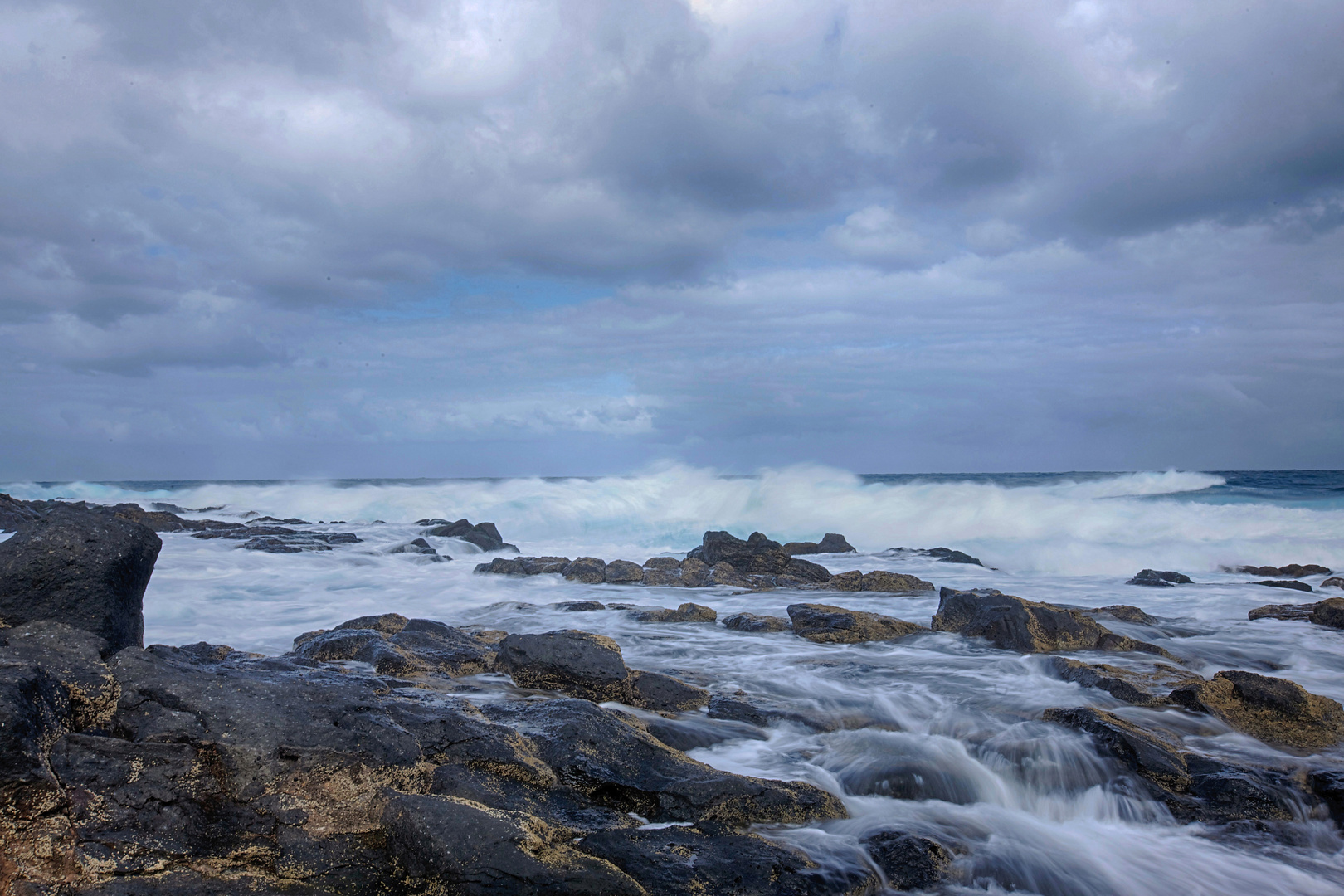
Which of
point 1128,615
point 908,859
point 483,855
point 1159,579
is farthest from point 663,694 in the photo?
point 1159,579

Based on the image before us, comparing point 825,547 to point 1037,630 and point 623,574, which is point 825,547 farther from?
point 1037,630

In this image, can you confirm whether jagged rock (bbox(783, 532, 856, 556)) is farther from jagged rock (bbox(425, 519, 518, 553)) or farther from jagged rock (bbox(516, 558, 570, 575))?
jagged rock (bbox(425, 519, 518, 553))

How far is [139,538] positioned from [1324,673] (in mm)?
11447

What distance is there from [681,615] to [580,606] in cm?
185

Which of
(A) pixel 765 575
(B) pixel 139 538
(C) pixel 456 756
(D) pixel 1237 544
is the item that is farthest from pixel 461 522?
(D) pixel 1237 544

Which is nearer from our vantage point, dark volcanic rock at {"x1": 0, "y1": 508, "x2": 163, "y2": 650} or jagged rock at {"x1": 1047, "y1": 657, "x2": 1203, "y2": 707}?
dark volcanic rock at {"x1": 0, "y1": 508, "x2": 163, "y2": 650}

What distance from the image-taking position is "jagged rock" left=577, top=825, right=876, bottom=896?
3.18 m

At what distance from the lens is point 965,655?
8.38m

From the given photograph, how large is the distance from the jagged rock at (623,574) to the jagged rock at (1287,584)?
12.4 meters

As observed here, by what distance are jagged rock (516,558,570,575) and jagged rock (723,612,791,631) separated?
6.53 meters

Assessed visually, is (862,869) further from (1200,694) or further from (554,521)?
(554,521)

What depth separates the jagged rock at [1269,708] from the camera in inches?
227

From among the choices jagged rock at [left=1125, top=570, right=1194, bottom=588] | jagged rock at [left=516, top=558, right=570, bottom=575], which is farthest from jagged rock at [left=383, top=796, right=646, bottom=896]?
jagged rock at [left=1125, top=570, right=1194, bottom=588]

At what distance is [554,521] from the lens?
32.7 meters
